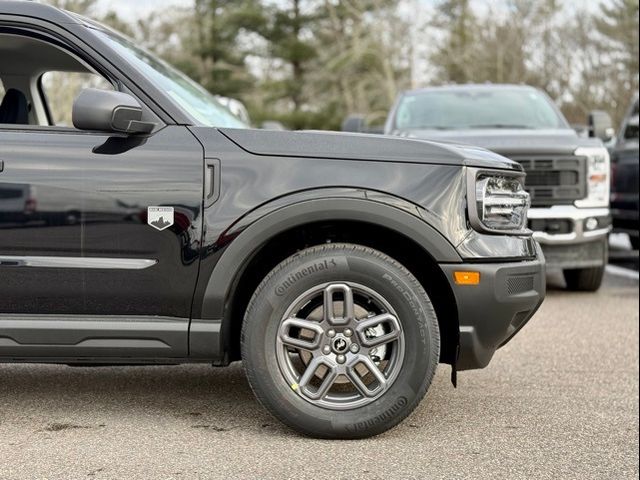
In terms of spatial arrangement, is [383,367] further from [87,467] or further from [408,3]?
[408,3]

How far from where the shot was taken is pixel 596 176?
7.75 meters

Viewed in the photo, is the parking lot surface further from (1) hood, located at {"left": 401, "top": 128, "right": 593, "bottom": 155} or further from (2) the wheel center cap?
(1) hood, located at {"left": 401, "top": 128, "right": 593, "bottom": 155}

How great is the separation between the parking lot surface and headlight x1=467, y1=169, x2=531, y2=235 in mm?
948

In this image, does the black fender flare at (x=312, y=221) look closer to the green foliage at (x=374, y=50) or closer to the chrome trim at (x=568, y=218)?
the chrome trim at (x=568, y=218)

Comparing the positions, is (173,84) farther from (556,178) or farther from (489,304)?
(556,178)

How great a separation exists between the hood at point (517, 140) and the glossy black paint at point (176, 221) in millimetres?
3936

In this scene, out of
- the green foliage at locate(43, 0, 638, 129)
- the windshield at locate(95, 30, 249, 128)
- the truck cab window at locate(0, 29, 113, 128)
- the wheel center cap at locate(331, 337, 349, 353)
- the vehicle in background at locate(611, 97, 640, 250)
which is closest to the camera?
the wheel center cap at locate(331, 337, 349, 353)

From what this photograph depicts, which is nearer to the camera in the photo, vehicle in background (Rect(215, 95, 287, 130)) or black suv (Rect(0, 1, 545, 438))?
black suv (Rect(0, 1, 545, 438))

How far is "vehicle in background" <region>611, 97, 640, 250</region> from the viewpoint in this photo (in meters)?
9.65

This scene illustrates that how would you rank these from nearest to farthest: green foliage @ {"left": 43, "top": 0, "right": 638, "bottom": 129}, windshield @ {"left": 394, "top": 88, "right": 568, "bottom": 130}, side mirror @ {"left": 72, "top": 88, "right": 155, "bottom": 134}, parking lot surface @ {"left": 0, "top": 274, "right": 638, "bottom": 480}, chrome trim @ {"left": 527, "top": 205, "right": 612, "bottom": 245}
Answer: parking lot surface @ {"left": 0, "top": 274, "right": 638, "bottom": 480} → side mirror @ {"left": 72, "top": 88, "right": 155, "bottom": 134} → chrome trim @ {"left": 527, "top": 205, "right": 612, "bottom": 245} → windshield @ {"left": 394, "top": 88, "right": 568, "bottom": 130} → green foliage @ {"left": 43, "top": 0, "right": 638, "bottom": 129}

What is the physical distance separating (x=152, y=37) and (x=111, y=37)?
37.2 metres

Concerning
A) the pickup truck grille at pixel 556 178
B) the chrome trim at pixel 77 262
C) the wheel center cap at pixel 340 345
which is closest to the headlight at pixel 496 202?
the wheel center cap at pixel 340 345

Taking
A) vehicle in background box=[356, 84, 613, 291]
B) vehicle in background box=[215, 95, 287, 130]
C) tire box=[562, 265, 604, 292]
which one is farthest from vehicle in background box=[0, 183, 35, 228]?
tire box=[562, 265, 604, 292]

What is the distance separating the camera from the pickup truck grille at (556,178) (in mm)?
7660
